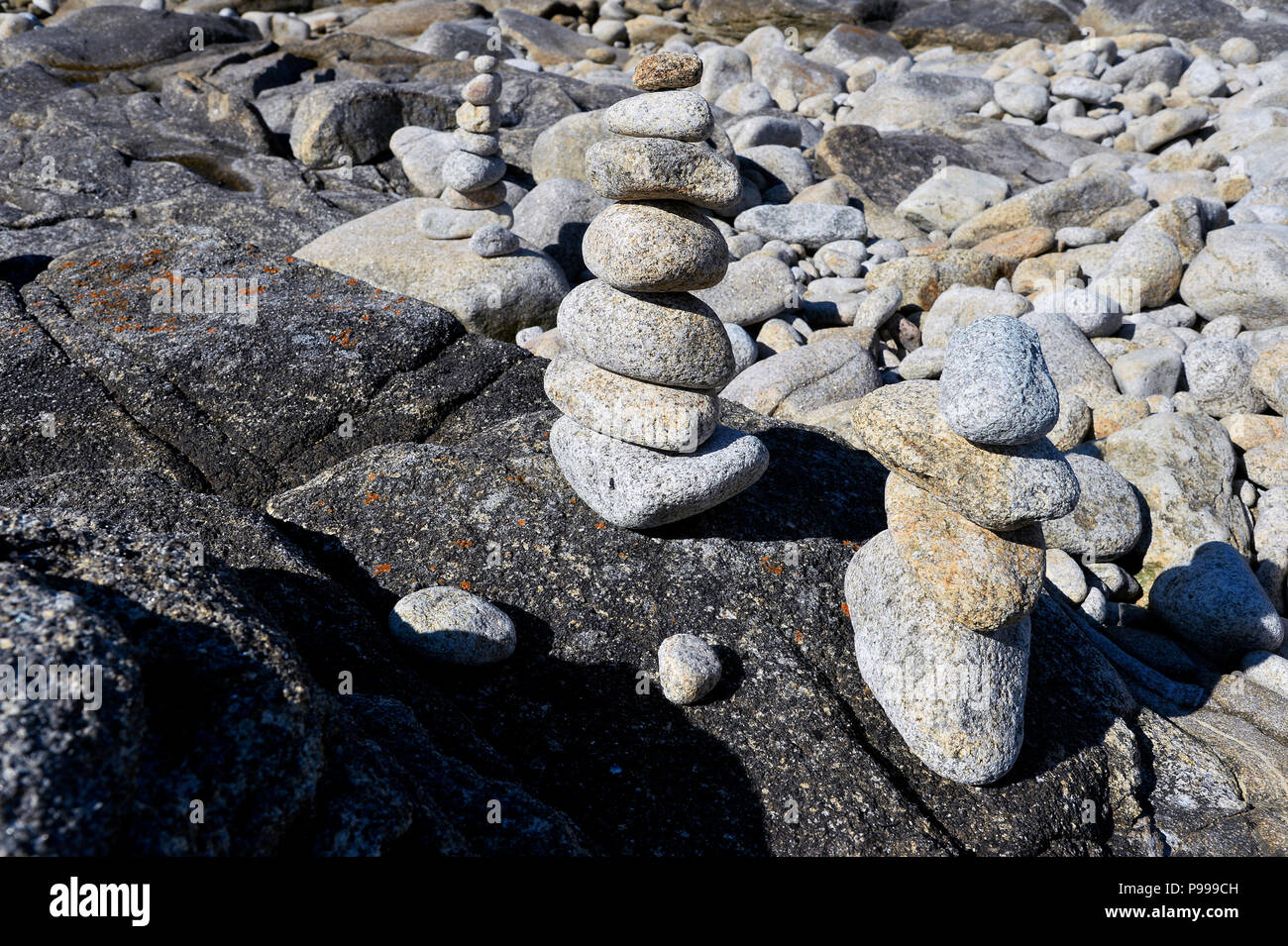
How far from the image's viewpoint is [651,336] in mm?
4781

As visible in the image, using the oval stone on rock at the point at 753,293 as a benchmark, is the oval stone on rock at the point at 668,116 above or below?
above

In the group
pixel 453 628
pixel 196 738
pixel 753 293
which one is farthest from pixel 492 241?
pixel 196 738

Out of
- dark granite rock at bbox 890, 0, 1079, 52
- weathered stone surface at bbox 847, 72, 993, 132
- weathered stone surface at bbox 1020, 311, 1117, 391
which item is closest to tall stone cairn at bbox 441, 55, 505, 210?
weathered stone surface at bbox 1020, 311, 1117, 391

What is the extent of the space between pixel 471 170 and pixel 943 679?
771 cm

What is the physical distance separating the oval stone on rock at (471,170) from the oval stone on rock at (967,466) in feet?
22.6

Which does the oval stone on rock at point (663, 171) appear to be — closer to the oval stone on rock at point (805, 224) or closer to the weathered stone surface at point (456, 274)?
the weathered stone surface at point (456, 274)

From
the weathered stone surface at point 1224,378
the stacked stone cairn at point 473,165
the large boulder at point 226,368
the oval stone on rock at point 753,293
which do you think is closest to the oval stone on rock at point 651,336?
the large boulder at point 226,368

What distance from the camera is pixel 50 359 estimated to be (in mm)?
6156

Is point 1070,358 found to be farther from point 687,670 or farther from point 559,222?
point 687,670

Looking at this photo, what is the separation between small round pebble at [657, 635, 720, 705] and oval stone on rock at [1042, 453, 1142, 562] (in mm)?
4083

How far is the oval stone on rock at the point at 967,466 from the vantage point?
402 centimetres

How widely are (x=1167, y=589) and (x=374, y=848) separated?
6.14 meters

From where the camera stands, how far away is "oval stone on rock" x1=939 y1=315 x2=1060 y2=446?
381cm

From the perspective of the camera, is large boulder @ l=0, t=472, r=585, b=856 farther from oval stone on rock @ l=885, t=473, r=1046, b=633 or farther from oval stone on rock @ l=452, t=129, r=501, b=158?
oval stone on rock @ l=452, t=129, r=501, b=158
